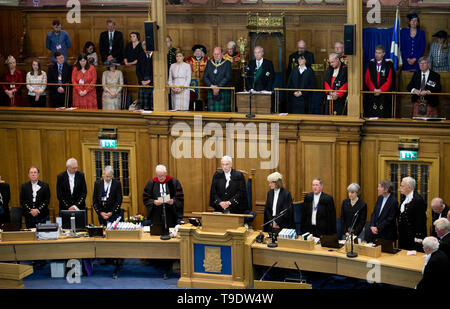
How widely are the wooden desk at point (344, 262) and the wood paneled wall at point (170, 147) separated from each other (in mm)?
2132

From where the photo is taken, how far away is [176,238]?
1129cm

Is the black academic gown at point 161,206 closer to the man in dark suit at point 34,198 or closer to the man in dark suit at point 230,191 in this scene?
the man in dark suit at point 230,191

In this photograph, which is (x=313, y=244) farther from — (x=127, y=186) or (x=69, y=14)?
(x=69, y=14)

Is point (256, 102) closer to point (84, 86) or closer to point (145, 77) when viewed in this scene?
point (145, 77)

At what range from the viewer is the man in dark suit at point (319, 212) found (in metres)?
11.2

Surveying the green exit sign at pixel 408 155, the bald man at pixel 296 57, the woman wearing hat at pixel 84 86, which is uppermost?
the bald man at pixel 296 57

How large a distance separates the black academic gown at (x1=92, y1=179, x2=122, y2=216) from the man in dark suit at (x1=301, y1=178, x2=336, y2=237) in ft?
9.39

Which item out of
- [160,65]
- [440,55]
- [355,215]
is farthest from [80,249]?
[440,55]

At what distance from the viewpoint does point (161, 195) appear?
39.1ft

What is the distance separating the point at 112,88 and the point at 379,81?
183 inches

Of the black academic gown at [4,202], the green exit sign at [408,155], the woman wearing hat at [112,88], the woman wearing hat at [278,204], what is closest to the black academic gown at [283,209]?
the woman wearing hat at [278,204]

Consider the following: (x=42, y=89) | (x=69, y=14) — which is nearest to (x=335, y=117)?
(x=42, y=89)

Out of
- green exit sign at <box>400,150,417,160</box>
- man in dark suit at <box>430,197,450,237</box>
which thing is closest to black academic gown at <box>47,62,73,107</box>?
green exit sign at <box>400,150,417,160</box>

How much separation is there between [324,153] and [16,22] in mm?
7473
